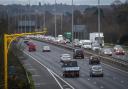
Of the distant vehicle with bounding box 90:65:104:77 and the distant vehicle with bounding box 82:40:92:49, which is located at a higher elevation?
the distant vehicle with bounding box 90:65:104:77

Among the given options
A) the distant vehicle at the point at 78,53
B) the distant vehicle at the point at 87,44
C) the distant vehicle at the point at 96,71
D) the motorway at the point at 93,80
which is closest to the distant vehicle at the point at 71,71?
the motorway at the point at 93,80

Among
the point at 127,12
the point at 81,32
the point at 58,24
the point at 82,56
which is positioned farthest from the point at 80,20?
the point at 82,56

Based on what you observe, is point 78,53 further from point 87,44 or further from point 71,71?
point 71,71

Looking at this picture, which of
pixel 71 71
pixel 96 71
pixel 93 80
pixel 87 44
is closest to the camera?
pixel 93 80

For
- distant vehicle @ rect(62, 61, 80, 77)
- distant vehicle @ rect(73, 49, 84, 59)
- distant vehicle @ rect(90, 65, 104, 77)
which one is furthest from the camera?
distant vehicle @ rect(73, 49, 84, 59)

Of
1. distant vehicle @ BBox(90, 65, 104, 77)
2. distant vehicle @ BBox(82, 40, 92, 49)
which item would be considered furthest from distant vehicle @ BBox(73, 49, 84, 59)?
distant vehicle @ BBox(90, 65, 104, 77)

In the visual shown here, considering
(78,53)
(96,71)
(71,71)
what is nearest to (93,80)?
(96,71)

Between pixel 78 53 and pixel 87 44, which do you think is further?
pixel 87 44

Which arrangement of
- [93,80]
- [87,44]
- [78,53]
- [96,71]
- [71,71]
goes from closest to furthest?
[93,80] → [96,71] → [71,71] → [78,53] → [87,44]

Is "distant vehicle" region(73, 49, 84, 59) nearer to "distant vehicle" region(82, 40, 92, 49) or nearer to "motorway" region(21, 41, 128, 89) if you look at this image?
"motorway" region(21, 41, 128, 89)

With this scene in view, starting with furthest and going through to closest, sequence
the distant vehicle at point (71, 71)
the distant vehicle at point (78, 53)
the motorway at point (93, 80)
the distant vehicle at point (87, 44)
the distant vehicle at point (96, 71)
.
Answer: the distant vehicle at point (87, 44), the distant vehicle at point (78, 53), the distant vehicle at point (71, 71), the distant vehicle at point (96, 71), the motorway at point (93, 80)

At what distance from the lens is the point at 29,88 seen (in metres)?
37.8

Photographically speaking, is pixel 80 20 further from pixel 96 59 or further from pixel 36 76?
pixel 36 76

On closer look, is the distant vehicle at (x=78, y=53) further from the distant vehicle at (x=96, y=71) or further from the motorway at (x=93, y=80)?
the distant vehicle at (x=96, y=71)
